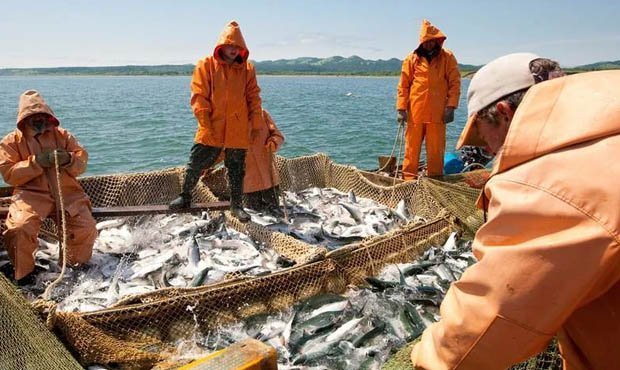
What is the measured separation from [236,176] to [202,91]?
124 cm

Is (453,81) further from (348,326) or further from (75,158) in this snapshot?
(75,158)

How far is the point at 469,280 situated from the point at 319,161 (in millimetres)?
7963

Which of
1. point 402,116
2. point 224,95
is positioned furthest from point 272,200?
point 402,116

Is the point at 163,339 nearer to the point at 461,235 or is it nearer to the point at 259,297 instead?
the point at 259,297

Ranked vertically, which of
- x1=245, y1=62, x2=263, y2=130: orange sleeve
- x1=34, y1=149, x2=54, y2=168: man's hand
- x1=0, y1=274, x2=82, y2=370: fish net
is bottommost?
x1=0, y1=274, x2=82, y2=370: fish net

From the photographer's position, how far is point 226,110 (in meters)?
6.66

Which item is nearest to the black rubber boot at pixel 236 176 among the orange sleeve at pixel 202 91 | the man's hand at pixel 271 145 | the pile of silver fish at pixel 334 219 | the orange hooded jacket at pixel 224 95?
the orange hooded jacket at pixel 224 95

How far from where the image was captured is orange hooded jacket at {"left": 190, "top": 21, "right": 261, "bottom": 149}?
6.54m

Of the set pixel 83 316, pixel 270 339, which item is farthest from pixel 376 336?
pixel 83 316

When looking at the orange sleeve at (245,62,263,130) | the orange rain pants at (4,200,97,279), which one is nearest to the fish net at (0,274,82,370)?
the orange rain pants at (4,200,97,279)

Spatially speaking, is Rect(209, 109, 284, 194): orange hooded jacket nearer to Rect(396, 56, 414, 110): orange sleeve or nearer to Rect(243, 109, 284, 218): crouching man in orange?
Rect(243, 109, 284, 218): crouching man in orange

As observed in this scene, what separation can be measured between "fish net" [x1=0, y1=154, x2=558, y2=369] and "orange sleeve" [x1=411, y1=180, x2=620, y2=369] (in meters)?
1.84

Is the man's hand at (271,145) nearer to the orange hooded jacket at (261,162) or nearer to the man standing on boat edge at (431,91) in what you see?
the orange hooded jacket at (261,162)

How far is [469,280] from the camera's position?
4.97ft
